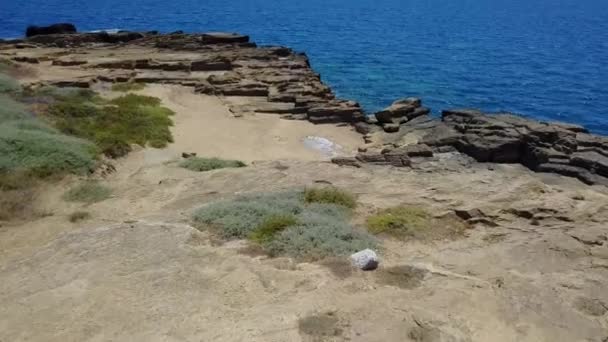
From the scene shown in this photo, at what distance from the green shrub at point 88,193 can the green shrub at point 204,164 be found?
4039 mm

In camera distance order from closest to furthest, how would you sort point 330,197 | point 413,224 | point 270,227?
point 270,227 < point 413,224 < point 330,197

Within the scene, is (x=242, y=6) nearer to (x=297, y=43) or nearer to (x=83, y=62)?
(x=297, y=43)

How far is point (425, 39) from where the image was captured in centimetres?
7988

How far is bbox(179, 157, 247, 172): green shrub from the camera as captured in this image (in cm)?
2106

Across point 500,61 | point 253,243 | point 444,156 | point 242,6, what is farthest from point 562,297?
point 242,6

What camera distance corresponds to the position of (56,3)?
11725 cm

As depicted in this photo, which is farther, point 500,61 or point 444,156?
point 500,61

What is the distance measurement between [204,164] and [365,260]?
35.3 ft

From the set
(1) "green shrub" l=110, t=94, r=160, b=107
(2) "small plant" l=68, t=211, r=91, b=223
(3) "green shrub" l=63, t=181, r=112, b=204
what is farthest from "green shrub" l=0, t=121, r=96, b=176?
(1) "green shrub" l=110, t=94, r=160, b=107

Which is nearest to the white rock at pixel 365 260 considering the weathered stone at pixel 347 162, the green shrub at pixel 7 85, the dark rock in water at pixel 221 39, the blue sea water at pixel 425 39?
the weathered stone at pixel 347 162

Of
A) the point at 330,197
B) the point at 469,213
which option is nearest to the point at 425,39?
the point at 469,213

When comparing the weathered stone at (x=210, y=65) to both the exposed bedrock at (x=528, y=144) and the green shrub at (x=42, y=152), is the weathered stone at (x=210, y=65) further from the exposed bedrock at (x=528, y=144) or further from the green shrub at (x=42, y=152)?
the green shrub at (x=42, y=152)

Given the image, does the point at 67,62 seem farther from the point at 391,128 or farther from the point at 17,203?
the point at 17,203

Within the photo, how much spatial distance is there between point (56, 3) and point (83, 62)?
286ft
